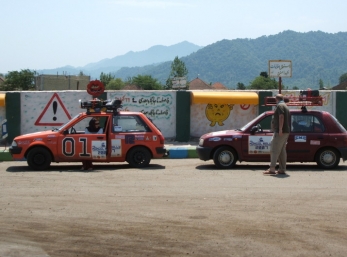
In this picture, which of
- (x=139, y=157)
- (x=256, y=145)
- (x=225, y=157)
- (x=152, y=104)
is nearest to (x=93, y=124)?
(x=139, y=157)

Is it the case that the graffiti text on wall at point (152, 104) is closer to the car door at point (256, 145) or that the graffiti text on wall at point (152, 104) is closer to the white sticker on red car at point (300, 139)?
the car door at point (256, 145)

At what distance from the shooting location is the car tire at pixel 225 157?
13.7 m

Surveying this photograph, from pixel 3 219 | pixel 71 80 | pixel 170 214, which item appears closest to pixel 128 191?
pixel 170 214

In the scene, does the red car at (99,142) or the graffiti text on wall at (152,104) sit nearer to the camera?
the red car at (99,142)

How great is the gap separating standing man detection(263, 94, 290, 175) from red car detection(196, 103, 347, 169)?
77 centimetres

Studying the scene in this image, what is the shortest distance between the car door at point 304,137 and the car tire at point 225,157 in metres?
1.36

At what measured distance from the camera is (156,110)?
20953mm

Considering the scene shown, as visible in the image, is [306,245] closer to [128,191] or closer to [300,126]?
[128,191]

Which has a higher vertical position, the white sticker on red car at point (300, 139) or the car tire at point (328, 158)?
the white sticker on red car at point (300, 139)

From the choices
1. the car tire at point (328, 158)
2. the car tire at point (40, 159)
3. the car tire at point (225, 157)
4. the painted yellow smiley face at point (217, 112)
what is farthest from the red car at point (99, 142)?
the painted yellow smiley face at point (217, 112)

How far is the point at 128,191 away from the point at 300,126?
531cm

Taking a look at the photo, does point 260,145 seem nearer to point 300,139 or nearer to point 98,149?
point 300,139

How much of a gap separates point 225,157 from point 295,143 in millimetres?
1737

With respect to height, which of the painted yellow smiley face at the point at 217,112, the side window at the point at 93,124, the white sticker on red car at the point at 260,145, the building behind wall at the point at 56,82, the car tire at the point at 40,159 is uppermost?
the building behind wall at the point at 56,82
